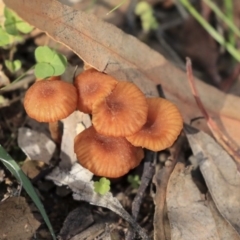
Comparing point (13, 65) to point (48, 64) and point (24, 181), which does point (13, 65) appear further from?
point (24, 181)

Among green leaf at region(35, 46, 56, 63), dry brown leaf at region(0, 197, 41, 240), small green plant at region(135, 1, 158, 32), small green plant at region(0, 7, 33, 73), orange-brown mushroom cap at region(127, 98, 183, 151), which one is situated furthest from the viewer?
small green plant at region(135, 1, 158, 32)

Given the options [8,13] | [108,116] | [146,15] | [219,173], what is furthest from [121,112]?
[146,15]

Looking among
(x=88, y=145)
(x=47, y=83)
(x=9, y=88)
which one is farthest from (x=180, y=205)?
(x=9, y=88)

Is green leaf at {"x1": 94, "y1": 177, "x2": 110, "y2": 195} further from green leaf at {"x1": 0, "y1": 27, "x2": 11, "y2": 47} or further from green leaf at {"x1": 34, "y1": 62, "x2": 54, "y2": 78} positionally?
green leaf at {"x1": 0, "y1": 27, "x2": 11, "y2": 47}

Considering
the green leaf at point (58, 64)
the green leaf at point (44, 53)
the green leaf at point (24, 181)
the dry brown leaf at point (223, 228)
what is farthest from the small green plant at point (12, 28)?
the dry brown leaf at point (223, 228)

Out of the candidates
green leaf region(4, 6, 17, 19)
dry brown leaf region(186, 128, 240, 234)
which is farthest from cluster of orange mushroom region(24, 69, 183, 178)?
green leaf region(4, 6, 17, 19)
